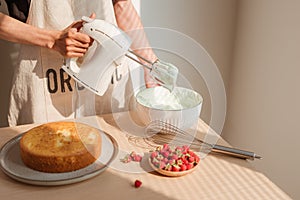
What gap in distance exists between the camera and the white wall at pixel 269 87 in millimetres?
1448

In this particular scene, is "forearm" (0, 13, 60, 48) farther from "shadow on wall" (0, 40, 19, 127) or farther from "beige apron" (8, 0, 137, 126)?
"shadow on wall" (0, 40, 19, 127)

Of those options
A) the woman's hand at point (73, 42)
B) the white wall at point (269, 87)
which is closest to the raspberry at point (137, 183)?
the woman's hand at point (73, 42)

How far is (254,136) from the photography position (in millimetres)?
1705

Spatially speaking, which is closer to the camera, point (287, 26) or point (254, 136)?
point (287, 26)

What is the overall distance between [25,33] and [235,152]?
0.61 meters

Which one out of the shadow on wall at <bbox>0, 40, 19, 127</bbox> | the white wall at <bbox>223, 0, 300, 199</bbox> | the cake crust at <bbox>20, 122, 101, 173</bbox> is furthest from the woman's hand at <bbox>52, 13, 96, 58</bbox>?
the white wall at <bbox>223, 0, 300, 199</bbox>

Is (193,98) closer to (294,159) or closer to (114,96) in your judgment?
(114,96)

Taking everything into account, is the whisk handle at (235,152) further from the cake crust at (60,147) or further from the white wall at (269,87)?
the white wall at (269,87)

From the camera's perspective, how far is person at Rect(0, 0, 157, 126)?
3.51ft

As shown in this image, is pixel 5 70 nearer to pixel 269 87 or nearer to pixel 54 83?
pixel 54 83

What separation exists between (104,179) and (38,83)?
404 millimetres

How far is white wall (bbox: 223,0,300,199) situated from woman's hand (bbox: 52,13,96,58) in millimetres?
750

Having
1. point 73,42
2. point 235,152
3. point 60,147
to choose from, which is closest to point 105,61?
point 73,42

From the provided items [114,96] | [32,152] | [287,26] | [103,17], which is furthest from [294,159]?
[32,152]
